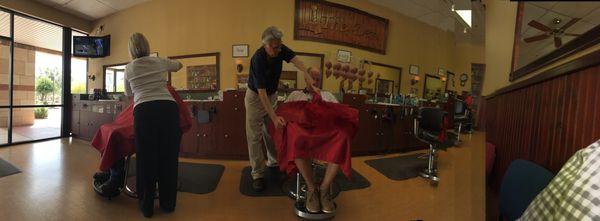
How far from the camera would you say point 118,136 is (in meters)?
1.83

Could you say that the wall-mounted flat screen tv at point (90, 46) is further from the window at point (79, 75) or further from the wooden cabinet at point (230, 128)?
the wooden cabinet at point (230, 128)

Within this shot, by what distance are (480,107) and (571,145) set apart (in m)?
0.46

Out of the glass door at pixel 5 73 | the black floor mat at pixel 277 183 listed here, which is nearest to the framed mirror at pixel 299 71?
the black floor mat at pixel 277 183

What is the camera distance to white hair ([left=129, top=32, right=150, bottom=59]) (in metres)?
1.43

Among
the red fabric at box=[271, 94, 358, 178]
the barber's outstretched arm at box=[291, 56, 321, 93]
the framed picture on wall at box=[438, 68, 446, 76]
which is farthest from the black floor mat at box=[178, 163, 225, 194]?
the framed picture on wall at box=[438, 68, 446, 76]

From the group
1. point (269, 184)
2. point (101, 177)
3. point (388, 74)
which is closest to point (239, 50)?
point (388, 74)

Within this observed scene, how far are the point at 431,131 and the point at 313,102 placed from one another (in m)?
0.53

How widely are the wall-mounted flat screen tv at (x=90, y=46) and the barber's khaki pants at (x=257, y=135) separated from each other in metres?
0.90

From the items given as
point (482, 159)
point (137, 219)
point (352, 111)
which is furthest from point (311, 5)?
point (137, 219)

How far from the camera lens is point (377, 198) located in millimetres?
2061

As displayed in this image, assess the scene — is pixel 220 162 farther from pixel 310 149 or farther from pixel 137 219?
pixel 310 149

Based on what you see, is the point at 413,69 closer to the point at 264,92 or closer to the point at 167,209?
the point at 264,92

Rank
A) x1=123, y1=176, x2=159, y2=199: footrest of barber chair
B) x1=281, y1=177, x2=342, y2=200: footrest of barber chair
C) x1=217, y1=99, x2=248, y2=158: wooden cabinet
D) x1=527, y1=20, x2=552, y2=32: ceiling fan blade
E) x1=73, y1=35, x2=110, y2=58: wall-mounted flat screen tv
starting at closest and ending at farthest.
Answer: x1=527, y1=20, x2=552, y2=32: ceiling fan blade, x1=73, y1=35, x2=110, y2=58: wall-mounted flat screen tv, x1=281, y1=177, x2=342, y2=200: footrest of barber chair, x1=123, y1=176, x2=159, y2=199: footrest of barber chair, x1=217, y1=99, x2=248, y2=158: wooden cabinet

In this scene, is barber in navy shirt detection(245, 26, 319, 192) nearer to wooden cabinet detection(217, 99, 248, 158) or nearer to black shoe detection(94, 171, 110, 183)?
wooden cabinet detection(217, 99, 248, 158)
